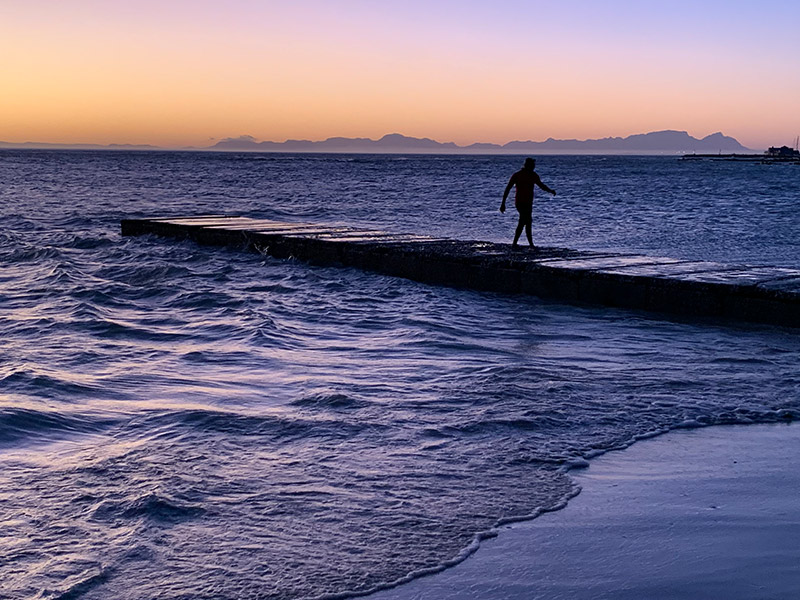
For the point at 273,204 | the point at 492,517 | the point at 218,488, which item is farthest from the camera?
the point at 273,204

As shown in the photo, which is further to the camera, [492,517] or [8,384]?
[8,384]

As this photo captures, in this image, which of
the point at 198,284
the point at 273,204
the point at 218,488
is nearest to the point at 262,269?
the point at 198,284

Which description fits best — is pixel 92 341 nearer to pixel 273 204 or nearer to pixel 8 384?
pixel 8 384

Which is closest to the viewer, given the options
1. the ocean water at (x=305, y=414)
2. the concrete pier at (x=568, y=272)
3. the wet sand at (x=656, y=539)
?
the wet sand at (x=656, y=539)

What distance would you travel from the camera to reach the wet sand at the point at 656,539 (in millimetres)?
3506

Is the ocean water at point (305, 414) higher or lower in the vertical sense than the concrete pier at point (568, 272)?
lower

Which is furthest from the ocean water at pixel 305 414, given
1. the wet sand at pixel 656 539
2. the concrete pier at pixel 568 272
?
the concrete pier at pixel 568 272

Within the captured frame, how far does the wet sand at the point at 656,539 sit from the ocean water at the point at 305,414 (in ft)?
0.61

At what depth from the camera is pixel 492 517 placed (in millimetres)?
4289

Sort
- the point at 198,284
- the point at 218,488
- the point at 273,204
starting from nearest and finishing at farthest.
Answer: the point at 218,488 < the point at 198,284 < the point at 273,204

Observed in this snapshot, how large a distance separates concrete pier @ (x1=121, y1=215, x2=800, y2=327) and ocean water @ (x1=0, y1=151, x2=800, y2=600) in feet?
1.36

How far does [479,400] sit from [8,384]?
3.93 meters

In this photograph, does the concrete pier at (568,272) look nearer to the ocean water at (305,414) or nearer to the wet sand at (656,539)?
the ocean water at (305,414)

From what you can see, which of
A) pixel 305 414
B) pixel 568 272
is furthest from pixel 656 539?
pixel 568 272
